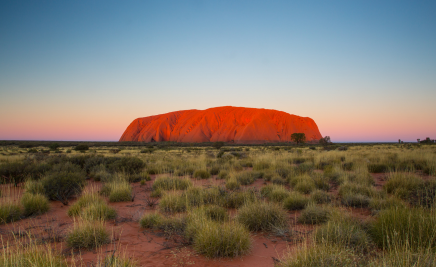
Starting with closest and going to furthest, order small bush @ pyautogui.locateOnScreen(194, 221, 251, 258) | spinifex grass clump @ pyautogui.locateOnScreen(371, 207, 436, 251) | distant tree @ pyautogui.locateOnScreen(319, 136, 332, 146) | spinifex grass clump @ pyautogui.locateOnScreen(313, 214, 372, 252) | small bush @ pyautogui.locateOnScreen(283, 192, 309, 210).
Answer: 1. spinifex grass clump @ pyautogui.locateOnScreen(371, 207, 436, 251)
2. spinifex grass clump @ pyautogui.locateOnScreen(313, 214, 372, 252)
3. small bush @ pyautogui.locateOnScreen(194, 221, 251, 258)
4. small bush @ pyautogui.locateOnScreen(283, 192, 309, 210)
5. distant tree @ pyautogui.locateOnScreen(319, 136, 332, 146)

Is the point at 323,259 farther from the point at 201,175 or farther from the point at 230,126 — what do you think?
the point at 230,126

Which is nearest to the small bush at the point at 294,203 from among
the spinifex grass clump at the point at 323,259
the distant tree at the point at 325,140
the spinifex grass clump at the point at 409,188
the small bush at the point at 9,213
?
the spinifex grass clump at the point at 409,188

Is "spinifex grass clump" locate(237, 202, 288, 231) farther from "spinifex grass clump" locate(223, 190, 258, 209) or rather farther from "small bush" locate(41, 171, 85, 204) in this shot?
"small bush" locate(41, 171, 85, 204)

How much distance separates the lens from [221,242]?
3.26 metres

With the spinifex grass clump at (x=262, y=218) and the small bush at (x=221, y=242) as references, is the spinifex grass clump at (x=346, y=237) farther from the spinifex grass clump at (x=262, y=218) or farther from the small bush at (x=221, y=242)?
the small bush at (x=221, y=242)

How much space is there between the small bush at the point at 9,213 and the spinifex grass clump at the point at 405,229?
663 cm

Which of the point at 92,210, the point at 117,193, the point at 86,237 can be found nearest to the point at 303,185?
the point at 117,193

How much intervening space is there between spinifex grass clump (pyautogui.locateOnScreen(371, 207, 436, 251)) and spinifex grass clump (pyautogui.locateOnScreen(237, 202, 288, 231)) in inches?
56.2

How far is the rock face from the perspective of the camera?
75.9 meters

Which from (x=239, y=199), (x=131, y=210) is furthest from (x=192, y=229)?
(x=131, y=210)

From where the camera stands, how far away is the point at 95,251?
135 inches

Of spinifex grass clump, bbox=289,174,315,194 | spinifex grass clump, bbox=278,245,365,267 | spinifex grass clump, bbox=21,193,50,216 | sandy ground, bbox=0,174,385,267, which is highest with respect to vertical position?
spinifex grass clump, bbox=278,245,365,267

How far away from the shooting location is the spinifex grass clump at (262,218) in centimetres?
418

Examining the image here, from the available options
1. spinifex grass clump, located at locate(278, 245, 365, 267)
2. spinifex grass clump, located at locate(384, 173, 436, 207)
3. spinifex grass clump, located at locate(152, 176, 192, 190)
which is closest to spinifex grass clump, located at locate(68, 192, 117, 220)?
spinifex grass clump, located at locate(152, 176, 192, 190)
